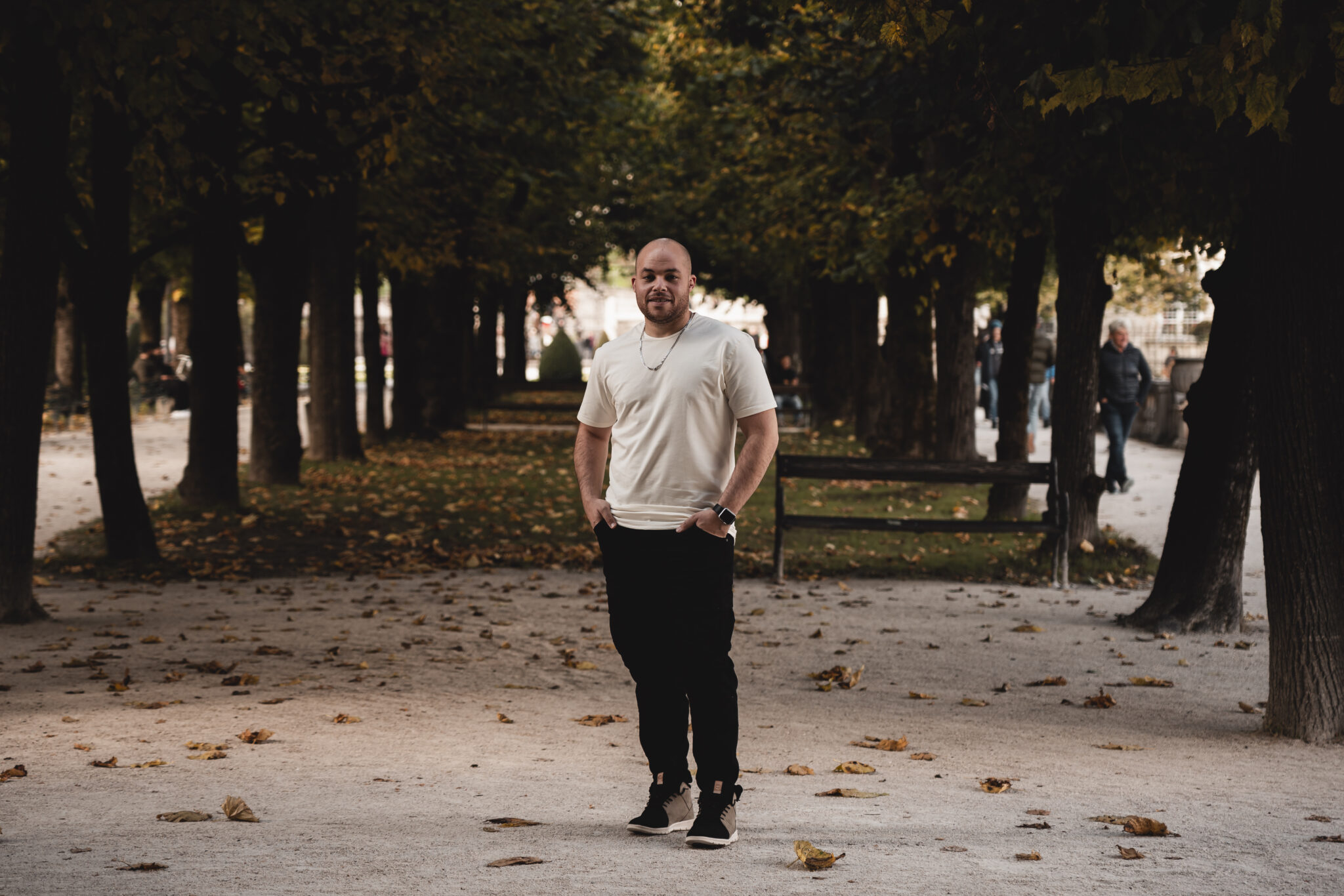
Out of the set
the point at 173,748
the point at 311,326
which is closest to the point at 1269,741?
the point at 173,748

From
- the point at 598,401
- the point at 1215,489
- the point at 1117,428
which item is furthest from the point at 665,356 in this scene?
the point at 1117,428

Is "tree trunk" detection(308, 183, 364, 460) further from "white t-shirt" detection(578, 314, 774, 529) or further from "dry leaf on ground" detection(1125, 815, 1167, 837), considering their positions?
"dry leaf on ground" detection(1125, 815, 1167, 837)

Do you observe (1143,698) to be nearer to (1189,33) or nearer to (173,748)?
(1189,33)

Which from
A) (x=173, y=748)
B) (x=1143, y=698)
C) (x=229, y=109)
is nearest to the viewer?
(x=173, y=748)

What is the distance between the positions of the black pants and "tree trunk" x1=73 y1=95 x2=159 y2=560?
24.5 feet

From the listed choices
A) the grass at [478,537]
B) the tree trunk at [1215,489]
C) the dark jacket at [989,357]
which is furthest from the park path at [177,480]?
the dark jacket at [989,357]

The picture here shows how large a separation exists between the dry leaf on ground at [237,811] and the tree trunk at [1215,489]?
599cm

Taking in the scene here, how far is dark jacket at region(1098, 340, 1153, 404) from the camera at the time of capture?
18.1 m

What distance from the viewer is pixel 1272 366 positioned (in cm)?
650

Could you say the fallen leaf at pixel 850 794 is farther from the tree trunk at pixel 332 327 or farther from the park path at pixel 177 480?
the tree trunk at pixel 332 327

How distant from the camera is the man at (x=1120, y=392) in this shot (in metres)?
17.9

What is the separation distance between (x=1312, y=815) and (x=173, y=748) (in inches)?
169

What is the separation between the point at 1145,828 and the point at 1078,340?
7634mm

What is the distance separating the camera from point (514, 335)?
4666 centimetres
